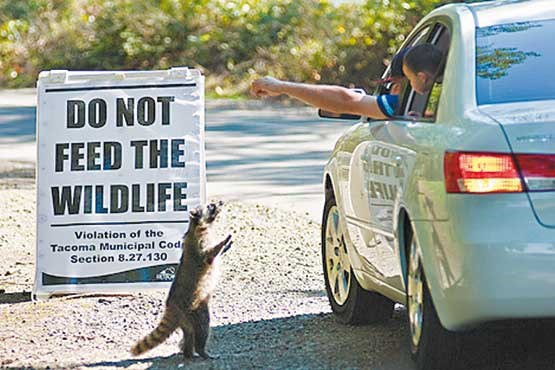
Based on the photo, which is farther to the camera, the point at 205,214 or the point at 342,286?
the point at 342,286

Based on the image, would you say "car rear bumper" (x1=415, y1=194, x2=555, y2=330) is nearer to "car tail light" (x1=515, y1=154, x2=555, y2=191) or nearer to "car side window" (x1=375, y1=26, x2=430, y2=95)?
"car tail light" (x1=515, y1=154, x2=555, y2=191)

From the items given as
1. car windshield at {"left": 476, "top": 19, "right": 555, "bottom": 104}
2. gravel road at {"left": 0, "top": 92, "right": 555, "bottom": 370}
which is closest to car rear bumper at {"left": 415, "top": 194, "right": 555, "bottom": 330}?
car windshield at {"left": 476, "top": 19, "right": 555, "bottom": 104}

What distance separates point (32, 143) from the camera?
20.1 m

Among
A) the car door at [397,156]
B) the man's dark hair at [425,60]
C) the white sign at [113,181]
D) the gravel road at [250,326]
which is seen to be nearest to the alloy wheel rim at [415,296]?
the car door at [397,156]

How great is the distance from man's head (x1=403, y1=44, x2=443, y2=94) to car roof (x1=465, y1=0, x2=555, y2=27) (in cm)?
26

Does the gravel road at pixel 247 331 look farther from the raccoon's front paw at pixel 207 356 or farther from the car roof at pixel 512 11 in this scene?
the car roof at pixel 512 11

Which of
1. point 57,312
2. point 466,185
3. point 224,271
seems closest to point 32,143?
point 224,271

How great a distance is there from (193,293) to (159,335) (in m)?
0.28

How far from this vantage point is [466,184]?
5508 millimetres

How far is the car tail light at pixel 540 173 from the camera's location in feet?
17.9

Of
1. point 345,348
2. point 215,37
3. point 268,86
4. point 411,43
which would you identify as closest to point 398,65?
point 411,43

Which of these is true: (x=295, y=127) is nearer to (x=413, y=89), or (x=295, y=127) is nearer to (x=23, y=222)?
(x=23, y=222)

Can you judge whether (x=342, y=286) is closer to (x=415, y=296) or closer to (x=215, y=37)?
(x=415, y=296)

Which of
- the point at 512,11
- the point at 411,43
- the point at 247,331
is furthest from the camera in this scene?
the point at 247,331
